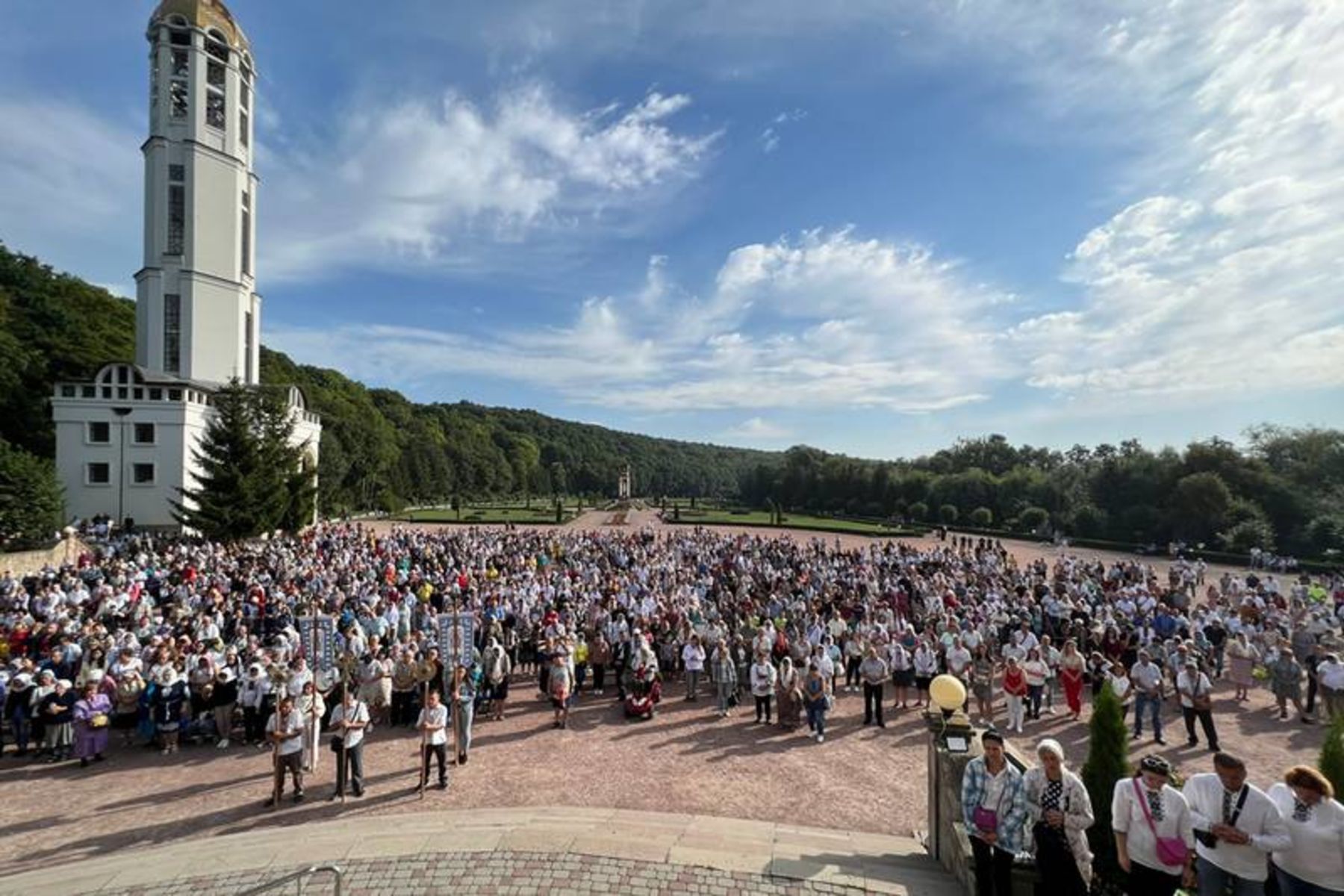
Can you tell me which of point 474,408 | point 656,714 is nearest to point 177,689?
point 656,714

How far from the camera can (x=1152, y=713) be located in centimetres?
1110

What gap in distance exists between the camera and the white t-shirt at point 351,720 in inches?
338

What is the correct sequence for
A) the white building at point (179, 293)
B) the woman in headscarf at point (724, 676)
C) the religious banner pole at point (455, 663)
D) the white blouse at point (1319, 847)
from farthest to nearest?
the white building at point (179, 293) → the woman in headscarf at point (724, 676) → the religious banner pole at point (455, 663) → the white blouse at point (1319, 847)

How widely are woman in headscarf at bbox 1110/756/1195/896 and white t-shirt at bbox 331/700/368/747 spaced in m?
8.75

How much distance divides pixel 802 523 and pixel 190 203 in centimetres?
5372

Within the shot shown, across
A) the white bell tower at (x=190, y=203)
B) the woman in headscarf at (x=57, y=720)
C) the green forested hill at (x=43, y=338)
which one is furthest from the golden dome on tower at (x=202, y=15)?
the woman in headscarf at (x=57, y=720)

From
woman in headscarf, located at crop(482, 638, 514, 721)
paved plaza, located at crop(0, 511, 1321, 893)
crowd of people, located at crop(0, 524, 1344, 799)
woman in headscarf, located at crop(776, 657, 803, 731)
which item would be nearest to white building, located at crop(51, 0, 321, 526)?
crowd of people, located at crop(0, 524, 1344, 799)

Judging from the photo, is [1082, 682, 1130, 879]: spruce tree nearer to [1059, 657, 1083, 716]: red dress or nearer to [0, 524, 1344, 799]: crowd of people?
[0, 524, 1344, 799]: crowd of people

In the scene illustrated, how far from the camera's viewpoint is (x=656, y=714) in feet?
39.7

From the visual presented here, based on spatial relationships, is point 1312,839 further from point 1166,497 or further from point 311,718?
point 1166,497

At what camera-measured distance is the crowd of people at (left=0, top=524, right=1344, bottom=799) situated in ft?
33.9

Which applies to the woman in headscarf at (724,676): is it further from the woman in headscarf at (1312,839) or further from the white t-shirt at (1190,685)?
the woman in headscarf at (1312,839)

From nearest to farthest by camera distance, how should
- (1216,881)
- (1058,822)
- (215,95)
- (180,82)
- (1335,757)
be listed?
(1216,881)
(1058,822)
(1335,757)
(180,82)
(215,95)

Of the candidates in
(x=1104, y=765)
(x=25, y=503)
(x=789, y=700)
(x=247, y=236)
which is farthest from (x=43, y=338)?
(x=1104, y=765)
